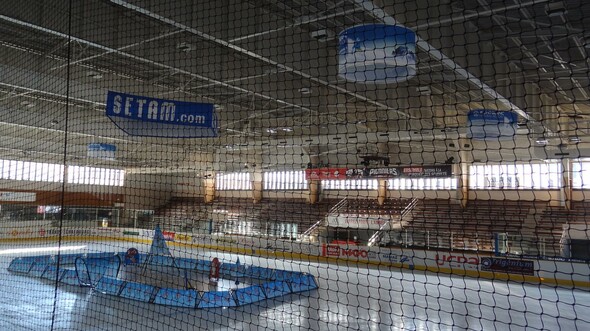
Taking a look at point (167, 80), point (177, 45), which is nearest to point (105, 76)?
point (167, 80)

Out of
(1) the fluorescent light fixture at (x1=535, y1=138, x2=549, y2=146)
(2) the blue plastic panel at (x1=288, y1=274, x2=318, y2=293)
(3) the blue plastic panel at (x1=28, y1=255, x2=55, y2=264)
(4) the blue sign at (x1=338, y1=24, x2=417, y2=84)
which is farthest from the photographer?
(1) the fluorescent light fixture at (x1=535, y1=138, x2=549, y2=146)

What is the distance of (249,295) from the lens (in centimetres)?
899

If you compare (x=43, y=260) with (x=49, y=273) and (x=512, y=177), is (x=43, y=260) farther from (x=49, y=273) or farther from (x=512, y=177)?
(x=512, y=177)

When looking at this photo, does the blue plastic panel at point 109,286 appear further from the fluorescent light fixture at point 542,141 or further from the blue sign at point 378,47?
the fluorescent light fixture at point 542,141

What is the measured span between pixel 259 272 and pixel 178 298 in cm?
370

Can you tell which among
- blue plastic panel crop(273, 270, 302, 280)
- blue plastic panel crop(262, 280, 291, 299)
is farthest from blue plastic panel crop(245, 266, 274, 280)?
blue plastic panel crop(262, 280, 291, 299)

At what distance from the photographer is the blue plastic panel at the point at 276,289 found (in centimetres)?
959

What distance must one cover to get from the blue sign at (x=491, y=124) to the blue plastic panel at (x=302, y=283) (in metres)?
4.89

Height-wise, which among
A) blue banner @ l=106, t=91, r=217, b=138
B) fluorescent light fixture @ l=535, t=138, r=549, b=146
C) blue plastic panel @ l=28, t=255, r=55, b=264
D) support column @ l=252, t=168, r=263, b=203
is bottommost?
blue plastic panel @ l=28, t=255, r=55, b=264

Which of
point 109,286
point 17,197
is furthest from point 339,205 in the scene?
→ point 109,286

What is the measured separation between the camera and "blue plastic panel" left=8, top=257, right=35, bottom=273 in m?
12.0

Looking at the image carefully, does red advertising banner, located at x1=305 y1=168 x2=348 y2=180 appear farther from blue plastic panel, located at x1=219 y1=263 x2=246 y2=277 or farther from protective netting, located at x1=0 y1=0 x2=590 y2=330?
blue plastic panel, located at x1=219 y1=263 x2=246 y2=277

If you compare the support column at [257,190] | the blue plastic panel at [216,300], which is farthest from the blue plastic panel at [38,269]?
the support column at [257,190]

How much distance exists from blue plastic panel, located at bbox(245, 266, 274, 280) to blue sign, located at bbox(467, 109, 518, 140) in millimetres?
6013
